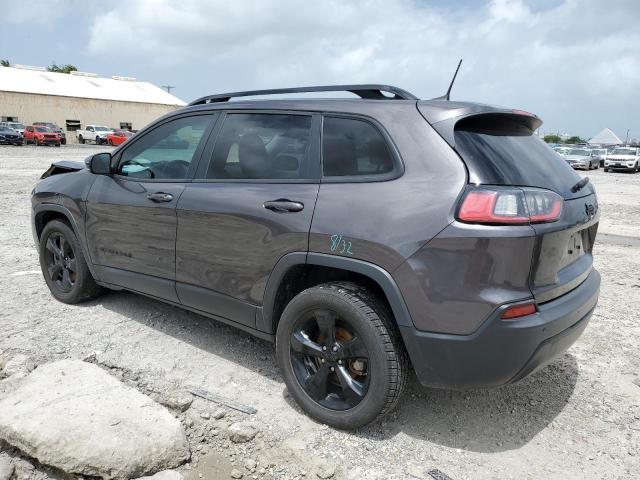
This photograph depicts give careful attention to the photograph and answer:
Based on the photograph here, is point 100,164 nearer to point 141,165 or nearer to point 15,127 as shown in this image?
point 141,165

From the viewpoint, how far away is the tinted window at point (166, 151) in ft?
12.3

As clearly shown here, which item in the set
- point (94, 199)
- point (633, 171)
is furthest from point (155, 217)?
point (633, 171)

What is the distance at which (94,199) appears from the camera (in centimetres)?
424

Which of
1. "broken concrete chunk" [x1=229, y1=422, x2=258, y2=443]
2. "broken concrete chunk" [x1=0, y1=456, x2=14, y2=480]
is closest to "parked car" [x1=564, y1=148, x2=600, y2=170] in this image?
"broken concrete chunk" [x1=229, y1=422, x2=258, y2=443]

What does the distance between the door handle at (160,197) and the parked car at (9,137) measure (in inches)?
1633

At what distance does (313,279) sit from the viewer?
10.4ft

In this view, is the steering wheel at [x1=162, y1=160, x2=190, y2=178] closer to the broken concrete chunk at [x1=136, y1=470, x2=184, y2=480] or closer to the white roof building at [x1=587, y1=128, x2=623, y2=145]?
the broken concrete chunk at [x1=136, y1=470, x2=184, y2=480]

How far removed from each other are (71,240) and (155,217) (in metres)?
1.22

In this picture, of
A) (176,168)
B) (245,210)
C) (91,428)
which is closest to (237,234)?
(245,210)

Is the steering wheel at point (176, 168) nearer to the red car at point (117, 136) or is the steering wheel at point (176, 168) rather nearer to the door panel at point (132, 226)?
the door panel at point (132, 226)

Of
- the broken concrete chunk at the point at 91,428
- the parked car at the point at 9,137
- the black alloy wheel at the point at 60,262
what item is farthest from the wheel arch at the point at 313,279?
the parked car at the point at 9,137

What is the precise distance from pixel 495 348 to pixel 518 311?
0.66 feet

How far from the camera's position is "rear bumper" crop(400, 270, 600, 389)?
2441 mm

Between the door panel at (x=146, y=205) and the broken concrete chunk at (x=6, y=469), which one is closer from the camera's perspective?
the broken concrete chunk at (x=6, y=469)
